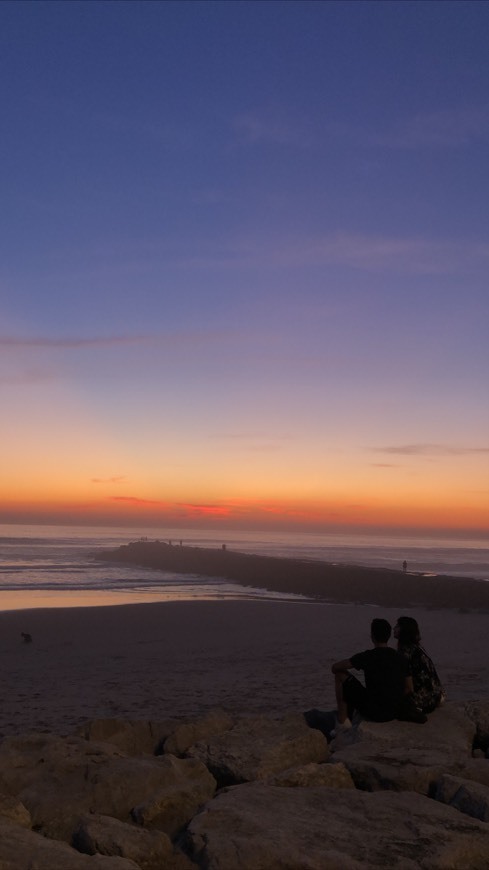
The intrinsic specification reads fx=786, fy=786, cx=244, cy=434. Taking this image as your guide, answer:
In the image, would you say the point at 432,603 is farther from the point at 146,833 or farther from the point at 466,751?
the point at 146,833

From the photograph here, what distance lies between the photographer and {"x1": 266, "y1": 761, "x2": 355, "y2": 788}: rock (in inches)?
258

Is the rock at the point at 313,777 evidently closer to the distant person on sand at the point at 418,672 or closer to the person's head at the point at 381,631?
the distant person on sand at the point at 418,672

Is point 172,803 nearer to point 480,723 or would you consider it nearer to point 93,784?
point 93,784

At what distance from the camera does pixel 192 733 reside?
8078 mm

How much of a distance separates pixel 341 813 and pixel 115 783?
6.00 ft

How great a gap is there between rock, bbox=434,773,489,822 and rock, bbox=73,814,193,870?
86.5 inches

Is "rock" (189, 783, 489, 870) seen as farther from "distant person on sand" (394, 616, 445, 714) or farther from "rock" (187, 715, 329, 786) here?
"distant person on sand" (394, 616, 445, 714)

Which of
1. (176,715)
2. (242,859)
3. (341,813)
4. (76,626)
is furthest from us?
(76,626)

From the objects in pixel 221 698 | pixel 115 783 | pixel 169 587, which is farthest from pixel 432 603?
pixel 115 783

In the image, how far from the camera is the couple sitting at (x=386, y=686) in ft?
26.4

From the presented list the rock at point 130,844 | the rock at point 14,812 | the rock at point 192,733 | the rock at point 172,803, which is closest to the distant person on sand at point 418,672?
the rock at point 192,733

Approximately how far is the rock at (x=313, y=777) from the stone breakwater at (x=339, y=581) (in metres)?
21.0

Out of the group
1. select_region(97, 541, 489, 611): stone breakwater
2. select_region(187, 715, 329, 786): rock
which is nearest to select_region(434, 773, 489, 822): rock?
select_region(187, 715, 329, 786): rock

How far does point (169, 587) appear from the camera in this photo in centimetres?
3562
